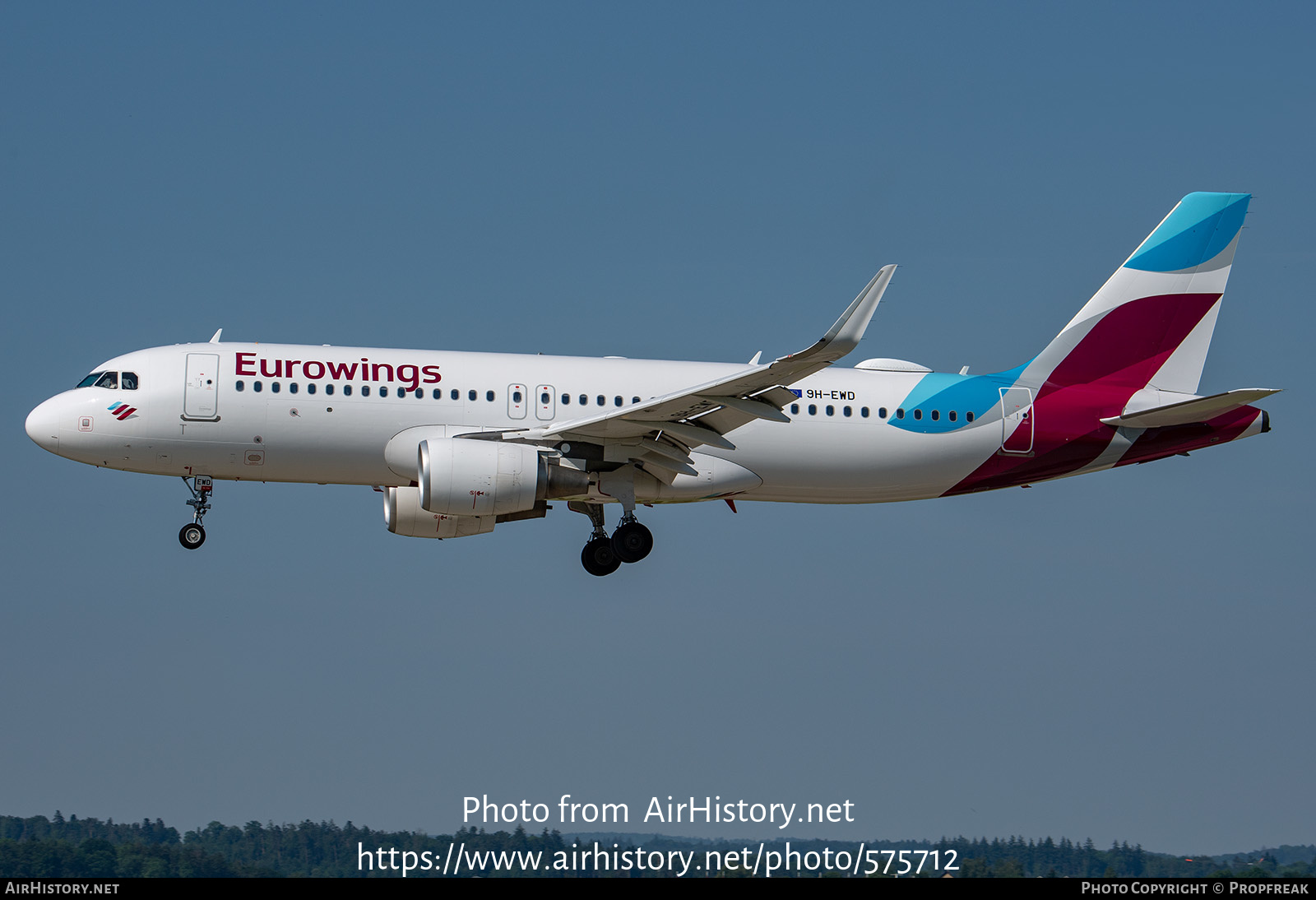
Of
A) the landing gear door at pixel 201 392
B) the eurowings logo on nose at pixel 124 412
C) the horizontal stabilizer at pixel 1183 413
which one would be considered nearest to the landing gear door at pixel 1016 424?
the horizontal stabilizer at pixel 1183 413

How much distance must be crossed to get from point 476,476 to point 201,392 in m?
5.93

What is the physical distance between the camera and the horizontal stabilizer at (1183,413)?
31.6m

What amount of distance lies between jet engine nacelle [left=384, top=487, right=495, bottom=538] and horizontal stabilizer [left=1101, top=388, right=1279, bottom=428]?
47.1ft

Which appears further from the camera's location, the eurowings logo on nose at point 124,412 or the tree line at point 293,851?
the tree line at point 293,851

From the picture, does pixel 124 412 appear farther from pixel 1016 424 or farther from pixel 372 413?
pixel 1016 424

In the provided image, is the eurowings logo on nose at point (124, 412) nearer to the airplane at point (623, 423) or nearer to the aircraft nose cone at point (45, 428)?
the airplane at point (623, 423)

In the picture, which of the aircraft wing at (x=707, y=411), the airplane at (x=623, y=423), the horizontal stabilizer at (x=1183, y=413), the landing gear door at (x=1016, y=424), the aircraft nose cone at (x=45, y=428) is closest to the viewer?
the aircraft wing at (x=707, y=411)

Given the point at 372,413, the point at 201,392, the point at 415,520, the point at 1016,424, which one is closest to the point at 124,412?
the point at 201,392

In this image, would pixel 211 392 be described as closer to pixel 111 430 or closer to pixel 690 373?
pixel 111 430

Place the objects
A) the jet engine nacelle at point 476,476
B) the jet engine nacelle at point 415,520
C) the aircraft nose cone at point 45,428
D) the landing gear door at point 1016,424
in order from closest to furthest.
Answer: the jet engine nacelle at point 476,476
the aircraft nose cone at point 45,428
the jet engine nacelle at point 415,520
the landing gear door at point 1016,424

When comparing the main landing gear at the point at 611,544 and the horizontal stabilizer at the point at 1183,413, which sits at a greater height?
the horizontal stabilizer at the point at 1183,413

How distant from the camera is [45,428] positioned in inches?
1190

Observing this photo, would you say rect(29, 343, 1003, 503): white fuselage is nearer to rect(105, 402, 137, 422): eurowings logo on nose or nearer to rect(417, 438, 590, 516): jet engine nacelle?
rect(105, 402, 137, 422): eurowings logo on nose

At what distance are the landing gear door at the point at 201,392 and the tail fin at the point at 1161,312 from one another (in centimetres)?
1774
